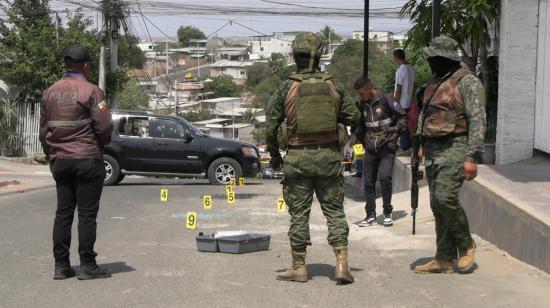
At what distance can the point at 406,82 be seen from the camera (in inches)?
509

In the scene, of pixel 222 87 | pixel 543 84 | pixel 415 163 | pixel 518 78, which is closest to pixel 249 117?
pixel 222 87

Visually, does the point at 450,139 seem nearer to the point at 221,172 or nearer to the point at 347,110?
the point at 347,110

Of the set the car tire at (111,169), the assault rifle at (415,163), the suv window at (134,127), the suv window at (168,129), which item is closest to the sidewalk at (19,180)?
the car tire at (111,169)

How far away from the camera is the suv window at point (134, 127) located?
18.3m

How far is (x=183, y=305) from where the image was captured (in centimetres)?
595

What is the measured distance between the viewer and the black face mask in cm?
678

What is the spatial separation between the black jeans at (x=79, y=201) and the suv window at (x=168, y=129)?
11.6 meters

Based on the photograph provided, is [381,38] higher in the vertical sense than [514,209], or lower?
higher

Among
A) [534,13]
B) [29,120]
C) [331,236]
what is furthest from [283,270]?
[29,120]

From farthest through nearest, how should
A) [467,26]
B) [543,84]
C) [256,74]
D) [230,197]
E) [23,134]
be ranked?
[256,74] → [23,134] → [467,26] → [230,197] → [543,84]

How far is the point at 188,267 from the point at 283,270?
0.87m

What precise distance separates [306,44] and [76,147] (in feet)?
6.72

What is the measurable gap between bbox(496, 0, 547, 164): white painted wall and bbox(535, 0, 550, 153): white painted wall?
92 millimetres

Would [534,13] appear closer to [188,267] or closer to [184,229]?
[184,229]
